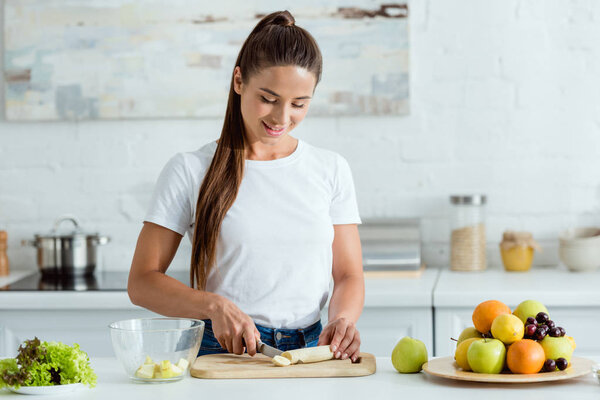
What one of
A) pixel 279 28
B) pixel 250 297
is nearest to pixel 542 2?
pixel 279 28

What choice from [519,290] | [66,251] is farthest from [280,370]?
[66,251]

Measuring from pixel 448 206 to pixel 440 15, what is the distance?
2.39ft

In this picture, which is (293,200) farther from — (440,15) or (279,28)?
(440,15)

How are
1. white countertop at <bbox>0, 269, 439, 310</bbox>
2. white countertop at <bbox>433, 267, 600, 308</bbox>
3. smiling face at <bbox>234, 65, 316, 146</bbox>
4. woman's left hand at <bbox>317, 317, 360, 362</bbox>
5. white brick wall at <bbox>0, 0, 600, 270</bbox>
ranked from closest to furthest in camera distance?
woman's left hand at <bbox>317, 317, 360, 362</bbox> < smiling face at <bbox>234, 65, 316, 146</bbox> < white countertop at <bbox>433, 267, 600, 308</bbox> < white countertop at <bbox>0, 269, 439, 310</bbox> < white brick wall at <bbox>0, 0, 600, 270</bbox>

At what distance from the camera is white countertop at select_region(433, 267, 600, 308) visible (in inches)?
96.8

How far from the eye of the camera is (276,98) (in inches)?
66.3

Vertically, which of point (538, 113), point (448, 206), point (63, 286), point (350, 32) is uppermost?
point (350, 32)

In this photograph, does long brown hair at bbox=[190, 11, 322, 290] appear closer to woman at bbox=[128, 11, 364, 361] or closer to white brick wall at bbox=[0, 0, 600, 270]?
woman at bbox=[128, 11, 364, 361]

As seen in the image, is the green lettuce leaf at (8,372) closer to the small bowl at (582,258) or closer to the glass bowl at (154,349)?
the glass bowl at (154,349)

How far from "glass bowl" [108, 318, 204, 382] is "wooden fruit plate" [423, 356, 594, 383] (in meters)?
0.43

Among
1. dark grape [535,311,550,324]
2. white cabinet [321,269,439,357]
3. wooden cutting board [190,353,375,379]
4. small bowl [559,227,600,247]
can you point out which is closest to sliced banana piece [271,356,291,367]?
wooden cutting board [190,353,375,379]

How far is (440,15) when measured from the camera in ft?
10.1

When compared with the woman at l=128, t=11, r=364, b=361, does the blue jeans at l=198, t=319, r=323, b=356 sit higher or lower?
lower

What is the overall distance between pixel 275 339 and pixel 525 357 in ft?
1.87
